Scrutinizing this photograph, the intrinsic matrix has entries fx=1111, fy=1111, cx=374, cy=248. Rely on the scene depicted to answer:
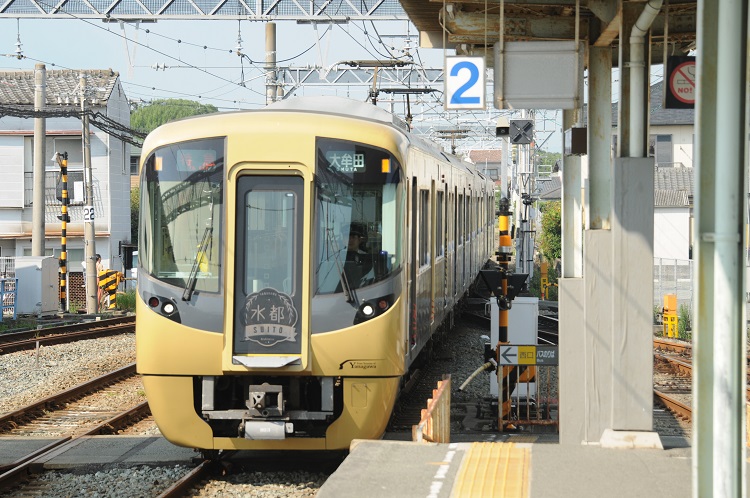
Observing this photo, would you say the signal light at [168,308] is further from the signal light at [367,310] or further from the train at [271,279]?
the signal light at [367,310]

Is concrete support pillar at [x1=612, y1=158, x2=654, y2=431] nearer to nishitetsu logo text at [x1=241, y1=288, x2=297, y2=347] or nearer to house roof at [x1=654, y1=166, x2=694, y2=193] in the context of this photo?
nishitetsu logo text at [x1=241, y1=288, x2=297, y2=347]

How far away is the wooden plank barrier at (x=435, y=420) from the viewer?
7.50m

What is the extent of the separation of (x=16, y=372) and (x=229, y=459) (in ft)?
24.1

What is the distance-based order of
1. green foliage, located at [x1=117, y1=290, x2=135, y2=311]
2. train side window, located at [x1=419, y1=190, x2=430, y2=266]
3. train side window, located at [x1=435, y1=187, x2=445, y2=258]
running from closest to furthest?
train side window, located at [x1=419, y1=190, x2=430, y2=266] < train side window, located at [x1=435, y1=187, x2=445, y2=258] < green foliage, located at [x1=117, y1=290, x2=135, y2=311]

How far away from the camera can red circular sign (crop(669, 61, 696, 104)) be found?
27.1ft

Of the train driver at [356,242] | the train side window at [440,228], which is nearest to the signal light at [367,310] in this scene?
the train driver at [356,242]

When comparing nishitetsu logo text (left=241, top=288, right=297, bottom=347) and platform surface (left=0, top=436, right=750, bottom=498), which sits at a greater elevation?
nishitetsu logo text (left=241, top=288, right=297, bottom=347)

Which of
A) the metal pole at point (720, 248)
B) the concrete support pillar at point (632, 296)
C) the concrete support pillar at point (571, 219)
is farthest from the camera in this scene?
the concrete support pillar at point (571, 219)

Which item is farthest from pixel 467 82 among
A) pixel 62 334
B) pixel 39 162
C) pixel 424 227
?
pixel 39 162

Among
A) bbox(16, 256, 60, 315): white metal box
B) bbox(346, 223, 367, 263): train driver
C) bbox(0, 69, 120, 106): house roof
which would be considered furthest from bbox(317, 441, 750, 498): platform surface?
bbox(0, 69, 120, 106): house roof

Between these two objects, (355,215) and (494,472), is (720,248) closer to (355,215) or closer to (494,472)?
(494,472)

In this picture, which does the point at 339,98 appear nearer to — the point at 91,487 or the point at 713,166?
the point at 91,487

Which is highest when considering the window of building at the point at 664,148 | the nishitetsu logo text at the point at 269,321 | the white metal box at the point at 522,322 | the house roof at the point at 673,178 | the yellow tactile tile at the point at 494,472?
the window of building at the point at 664,148

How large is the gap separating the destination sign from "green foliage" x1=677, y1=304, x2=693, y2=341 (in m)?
10.4
